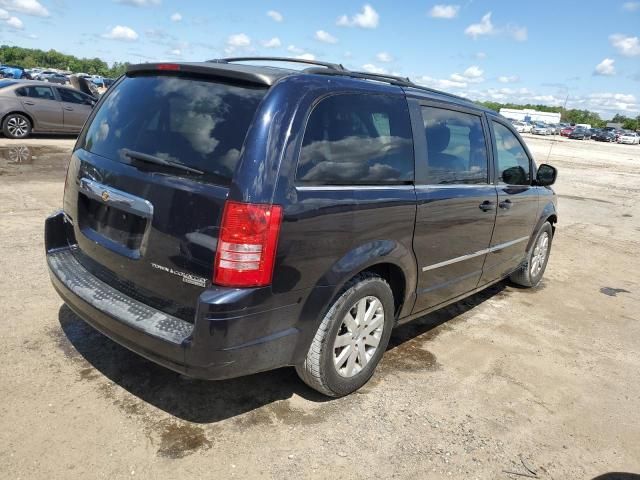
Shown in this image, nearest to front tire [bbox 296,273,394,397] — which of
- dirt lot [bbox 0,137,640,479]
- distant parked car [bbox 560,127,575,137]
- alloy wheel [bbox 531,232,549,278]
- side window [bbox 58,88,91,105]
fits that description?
dirt lot [bbox 0,137,640,479]

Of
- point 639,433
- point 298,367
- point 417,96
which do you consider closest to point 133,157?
point 298,367

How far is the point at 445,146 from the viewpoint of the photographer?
3.76 meters

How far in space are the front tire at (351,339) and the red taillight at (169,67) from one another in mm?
1558

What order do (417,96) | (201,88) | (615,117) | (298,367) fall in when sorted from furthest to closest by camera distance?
(615,117)
(417,96)
(298,367)
(201,88)

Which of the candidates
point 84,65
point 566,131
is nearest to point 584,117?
point 566,131

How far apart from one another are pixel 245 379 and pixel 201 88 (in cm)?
180

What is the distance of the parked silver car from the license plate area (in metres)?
12.6

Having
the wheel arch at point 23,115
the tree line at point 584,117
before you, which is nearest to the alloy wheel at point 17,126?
the wheel arch at point 23,115

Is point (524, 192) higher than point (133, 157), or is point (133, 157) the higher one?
point (133, 157)

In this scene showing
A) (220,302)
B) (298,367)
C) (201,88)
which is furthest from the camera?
(298,367)

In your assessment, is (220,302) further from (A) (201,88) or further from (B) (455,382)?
(B) (455,382)

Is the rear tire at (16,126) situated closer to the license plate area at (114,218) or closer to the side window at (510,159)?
the license plate area at (114,218)

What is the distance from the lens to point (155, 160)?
2723 mm

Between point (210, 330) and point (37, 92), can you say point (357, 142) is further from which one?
point (37, 92)
